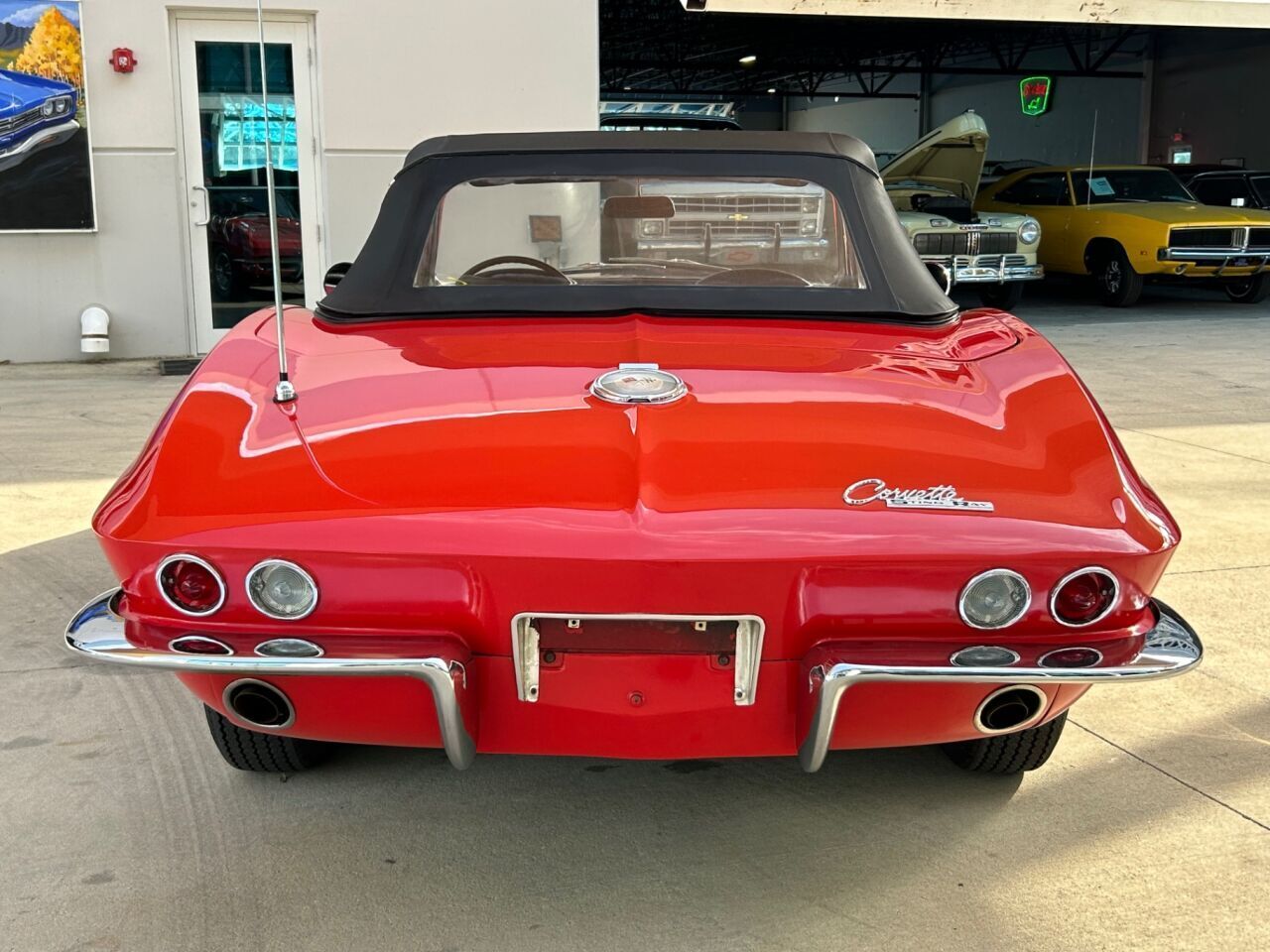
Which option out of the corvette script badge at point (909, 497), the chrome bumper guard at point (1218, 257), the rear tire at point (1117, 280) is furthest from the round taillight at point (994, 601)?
the rear tire at point (1117, 280)

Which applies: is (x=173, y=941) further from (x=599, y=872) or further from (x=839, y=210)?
(x=839, y=210)

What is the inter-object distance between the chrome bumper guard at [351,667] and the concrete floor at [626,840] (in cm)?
43

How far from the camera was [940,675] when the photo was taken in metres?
2.08

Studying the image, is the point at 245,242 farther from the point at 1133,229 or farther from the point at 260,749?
the point at 1133,229

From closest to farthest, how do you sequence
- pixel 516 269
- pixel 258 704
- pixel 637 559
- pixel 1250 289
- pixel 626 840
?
pixel 637 559, pixel 258 704, pixel 626 840, pixel 516 269, pixel 1250 289

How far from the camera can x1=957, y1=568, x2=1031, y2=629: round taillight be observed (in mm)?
2133

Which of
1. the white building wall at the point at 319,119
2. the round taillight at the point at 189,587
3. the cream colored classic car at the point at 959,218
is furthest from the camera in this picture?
the cream colored classic car at the point at 959,218

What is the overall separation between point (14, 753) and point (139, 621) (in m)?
1.04

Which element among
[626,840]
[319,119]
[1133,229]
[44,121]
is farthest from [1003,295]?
[626,840]

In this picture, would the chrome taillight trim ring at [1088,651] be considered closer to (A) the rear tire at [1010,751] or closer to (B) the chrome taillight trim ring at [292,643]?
(A) the rear tire at [1010,751]

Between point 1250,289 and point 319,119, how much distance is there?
10606mm

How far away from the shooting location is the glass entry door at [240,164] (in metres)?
9.16

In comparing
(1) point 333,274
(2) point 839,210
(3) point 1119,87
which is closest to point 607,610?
(2) point 839,210

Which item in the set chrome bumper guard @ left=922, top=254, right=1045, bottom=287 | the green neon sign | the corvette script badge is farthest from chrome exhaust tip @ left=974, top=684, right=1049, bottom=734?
the green neon sign
